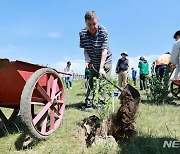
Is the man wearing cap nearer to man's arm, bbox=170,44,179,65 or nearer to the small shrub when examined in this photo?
the small shrub

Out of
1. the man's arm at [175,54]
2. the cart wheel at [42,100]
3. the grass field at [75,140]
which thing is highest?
the man's arm at [175,54]

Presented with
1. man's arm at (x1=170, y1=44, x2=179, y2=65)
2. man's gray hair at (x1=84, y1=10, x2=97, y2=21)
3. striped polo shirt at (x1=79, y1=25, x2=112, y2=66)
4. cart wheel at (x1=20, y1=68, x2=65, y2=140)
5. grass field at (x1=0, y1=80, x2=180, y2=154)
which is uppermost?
man's gray hair at (x1=84, y1=10, x2=97, y2=21)

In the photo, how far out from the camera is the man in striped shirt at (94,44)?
5.10m

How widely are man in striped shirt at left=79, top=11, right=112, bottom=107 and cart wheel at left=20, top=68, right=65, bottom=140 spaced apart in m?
1.10

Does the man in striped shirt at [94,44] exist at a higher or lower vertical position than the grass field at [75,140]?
higher

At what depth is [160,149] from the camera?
342cm

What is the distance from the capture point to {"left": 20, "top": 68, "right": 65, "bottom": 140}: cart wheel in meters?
3.26

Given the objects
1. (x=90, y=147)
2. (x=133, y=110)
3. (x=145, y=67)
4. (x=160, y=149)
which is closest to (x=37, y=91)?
(x=90, y=147)

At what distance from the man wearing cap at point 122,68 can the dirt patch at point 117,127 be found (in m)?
6.25

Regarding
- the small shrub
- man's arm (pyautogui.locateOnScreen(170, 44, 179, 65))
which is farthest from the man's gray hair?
the small shrub

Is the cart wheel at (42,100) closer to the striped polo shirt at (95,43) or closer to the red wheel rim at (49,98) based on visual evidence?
the red wheel rim at (49,98)

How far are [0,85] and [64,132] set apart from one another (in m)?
1.13

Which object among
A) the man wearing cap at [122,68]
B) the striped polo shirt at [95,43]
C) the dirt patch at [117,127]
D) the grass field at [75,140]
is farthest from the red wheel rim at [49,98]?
the man wearing cap at [122,68]

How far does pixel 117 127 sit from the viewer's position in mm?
4188
